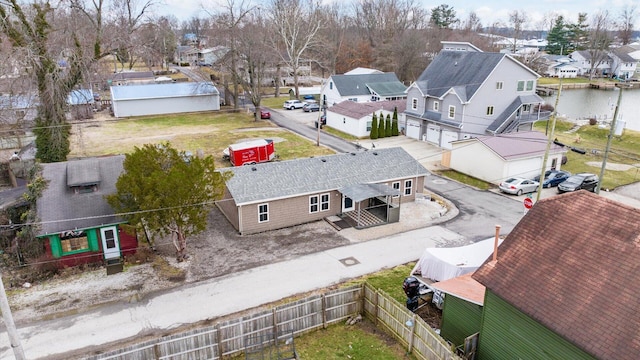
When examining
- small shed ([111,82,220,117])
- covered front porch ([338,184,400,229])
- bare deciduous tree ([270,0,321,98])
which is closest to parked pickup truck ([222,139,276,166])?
covered front porch ([338,184,400,229])

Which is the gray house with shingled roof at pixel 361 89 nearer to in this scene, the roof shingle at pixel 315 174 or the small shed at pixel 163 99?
the small shed at pixel 163 99

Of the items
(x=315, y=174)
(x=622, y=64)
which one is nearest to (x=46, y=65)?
(x=315, y=174)

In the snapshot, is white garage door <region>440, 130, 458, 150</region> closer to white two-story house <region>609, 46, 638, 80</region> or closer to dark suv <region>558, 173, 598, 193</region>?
dark suv <region>558, 173, 598, 193</region>

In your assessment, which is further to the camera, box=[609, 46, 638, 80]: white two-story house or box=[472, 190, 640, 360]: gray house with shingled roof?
box=[609, 46, 638, 80]: white two-story house

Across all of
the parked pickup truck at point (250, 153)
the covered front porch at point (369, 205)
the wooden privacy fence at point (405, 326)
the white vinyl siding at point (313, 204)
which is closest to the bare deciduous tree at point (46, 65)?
the parked pickup truck at point (250, 153)

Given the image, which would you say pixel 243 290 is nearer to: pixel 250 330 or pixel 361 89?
pixel 250 330

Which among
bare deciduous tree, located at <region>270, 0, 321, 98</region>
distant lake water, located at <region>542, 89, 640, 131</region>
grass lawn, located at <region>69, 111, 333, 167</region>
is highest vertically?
bare deciduous tree, located at <region>270, 0, 321, 98</region>
